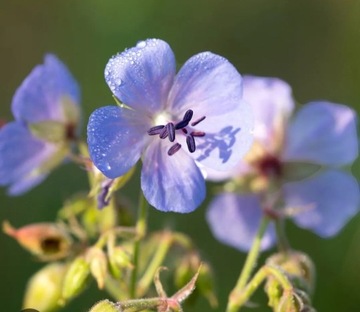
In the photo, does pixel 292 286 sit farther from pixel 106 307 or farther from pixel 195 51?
pixel 195 51

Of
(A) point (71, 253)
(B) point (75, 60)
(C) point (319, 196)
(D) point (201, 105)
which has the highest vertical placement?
(D) point (201, 105)

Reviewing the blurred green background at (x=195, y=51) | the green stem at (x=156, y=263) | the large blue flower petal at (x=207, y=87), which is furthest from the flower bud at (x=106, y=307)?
the blurred green background at (x=195, y=51)

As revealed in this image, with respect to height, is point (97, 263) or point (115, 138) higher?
point (115, 138)

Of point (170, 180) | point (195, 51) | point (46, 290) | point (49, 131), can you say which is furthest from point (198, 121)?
point (195, 51)

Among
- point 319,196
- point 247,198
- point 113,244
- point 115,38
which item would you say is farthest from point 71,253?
point 115,38

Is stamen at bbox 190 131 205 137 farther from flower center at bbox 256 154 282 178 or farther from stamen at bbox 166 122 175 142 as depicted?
flower center at bbox 256 154 282 178

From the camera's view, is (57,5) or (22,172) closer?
(22,172)

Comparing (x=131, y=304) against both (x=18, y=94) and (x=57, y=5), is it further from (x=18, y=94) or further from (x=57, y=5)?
(x=57, y=5)
